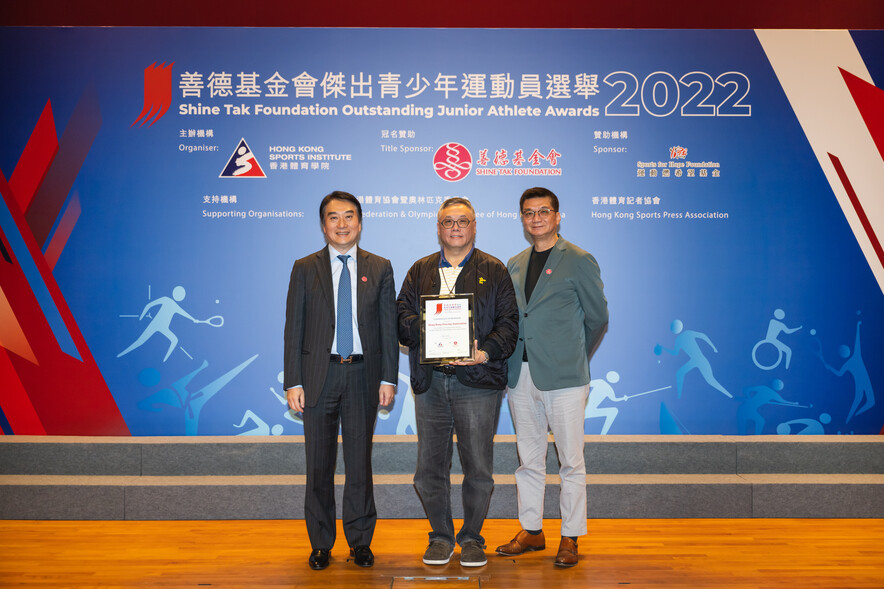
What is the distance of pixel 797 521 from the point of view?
3.57 metres

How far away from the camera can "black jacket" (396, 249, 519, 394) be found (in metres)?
2.75

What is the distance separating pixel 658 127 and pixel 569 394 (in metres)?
2.30

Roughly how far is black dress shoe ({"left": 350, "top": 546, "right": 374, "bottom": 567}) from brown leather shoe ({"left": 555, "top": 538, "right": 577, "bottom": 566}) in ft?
2.76

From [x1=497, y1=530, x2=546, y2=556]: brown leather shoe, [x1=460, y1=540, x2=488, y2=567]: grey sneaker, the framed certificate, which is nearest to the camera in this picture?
the framed certificate

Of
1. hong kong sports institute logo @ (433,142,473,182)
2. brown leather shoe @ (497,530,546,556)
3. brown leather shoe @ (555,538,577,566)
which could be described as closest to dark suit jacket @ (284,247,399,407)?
brown leather shoe @ (497,530,546,556)

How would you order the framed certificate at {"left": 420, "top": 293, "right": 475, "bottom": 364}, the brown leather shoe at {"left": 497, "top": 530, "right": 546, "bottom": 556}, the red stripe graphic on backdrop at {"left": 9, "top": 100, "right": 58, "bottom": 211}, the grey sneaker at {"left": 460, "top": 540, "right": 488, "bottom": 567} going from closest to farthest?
the framed certificate at {"left": 420, "top": 293, "right": 475, "bottom": 364}
the grey sneaker at {"left": 460, "top": 540, "right": 488, "bottom": 567}
the brown leather shoe at {"left": 497, "top": 530, "right": 546, "bottom": 556}
the red stripe graphic on backdrop at {"left": 9, "top": 100, "right": 58, "bottom": 211}

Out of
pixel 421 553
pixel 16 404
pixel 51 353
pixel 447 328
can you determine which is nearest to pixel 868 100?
pixel 447 328

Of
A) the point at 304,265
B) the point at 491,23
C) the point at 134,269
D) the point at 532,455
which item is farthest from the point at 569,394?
the point at 134,269

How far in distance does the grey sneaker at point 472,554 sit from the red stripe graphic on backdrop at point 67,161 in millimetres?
3459

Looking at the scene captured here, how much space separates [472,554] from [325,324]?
1.21 metres

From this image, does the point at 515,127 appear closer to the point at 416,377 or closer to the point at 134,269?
the point at 416,377

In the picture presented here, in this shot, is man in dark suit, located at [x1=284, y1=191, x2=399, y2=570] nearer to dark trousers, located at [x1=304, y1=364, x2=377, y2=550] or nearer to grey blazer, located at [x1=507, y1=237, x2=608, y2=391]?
dark trousers, located at [x1=304, y1=364, x2=377, y2=550]

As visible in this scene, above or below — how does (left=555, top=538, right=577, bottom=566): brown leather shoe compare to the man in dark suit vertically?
below

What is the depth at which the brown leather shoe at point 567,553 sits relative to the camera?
Answer: 284 centimetres
